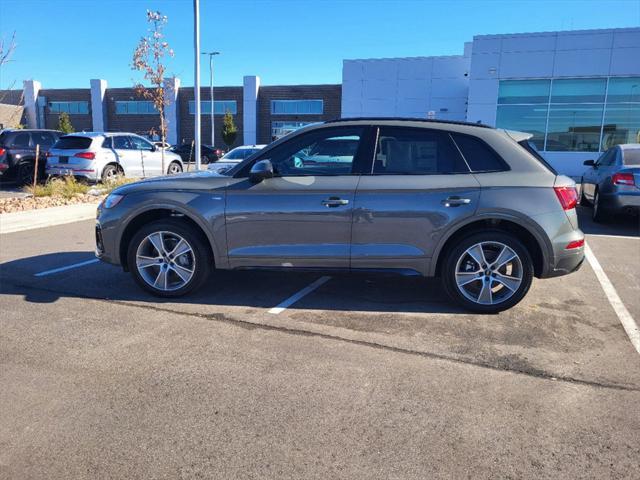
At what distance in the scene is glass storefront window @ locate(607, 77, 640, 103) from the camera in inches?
839

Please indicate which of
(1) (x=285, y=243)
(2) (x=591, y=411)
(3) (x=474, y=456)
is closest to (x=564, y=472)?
(3) (x=474, y=456)

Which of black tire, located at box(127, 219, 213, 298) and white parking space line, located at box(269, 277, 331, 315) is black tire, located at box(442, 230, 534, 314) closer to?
white parking space line, located at box(269, 277, 331, 315)

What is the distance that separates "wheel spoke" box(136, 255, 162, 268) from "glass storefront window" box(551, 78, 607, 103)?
876 inches

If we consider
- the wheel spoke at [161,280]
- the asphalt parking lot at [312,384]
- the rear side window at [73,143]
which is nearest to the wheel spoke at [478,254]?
the asphalt parking lot at [312,384]

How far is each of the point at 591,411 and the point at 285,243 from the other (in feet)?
9.18

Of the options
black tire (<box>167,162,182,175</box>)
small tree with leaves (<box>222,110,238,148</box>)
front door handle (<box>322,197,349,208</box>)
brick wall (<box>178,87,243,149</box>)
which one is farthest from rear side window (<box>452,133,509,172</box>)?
brick wall (<box>178,87,243,149</box>)

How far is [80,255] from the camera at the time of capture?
22.7 feet

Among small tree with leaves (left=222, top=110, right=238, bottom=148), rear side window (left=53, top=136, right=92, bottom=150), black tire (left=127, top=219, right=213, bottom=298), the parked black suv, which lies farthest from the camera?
small tree with leaves (left=222, top=110, right=238, bottom=148)

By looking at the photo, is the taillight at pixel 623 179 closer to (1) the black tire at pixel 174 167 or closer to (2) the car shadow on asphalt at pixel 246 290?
(2) the car shadow on asphalt at pixel 246 290

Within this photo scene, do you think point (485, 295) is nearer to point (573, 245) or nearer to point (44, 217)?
point (573, 245)

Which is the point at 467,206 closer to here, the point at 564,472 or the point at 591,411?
the point at 591,411

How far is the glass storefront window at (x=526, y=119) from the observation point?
73.8 ft

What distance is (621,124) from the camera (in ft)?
70.7

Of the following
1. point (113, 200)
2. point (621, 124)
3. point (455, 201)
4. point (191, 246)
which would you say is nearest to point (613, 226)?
point (455, 201)
